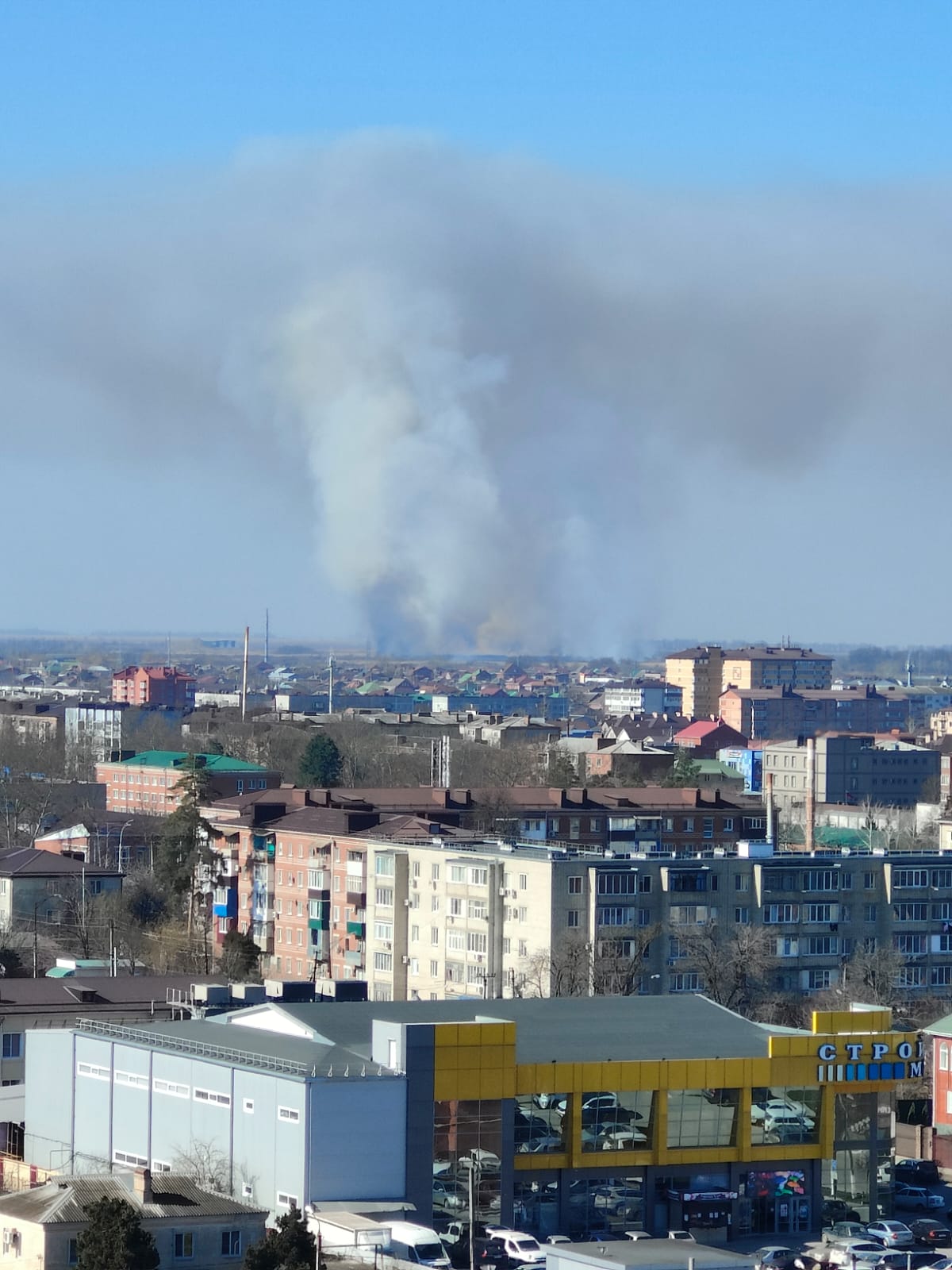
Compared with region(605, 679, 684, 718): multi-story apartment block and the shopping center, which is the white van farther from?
region(605, 679, 684, 718): multi-story apartment block

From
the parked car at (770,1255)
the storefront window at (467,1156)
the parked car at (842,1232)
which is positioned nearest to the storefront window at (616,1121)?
the storefront window at (467,1156)

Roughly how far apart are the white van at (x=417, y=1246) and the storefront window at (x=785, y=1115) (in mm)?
3844

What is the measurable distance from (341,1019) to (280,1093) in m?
1.97

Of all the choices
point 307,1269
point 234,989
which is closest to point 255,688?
point 234,989

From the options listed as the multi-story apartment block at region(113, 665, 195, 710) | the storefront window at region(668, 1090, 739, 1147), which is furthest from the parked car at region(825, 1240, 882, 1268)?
the multi-story apartment block at region(113, 665, 195, 710)

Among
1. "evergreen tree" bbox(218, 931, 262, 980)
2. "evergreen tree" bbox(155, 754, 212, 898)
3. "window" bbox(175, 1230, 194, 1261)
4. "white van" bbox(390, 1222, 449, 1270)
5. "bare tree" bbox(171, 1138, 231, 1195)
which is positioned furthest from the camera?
"evergreen tree" bbox(155, 754, 212, 898)

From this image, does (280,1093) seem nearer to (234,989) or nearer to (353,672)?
(234,989)

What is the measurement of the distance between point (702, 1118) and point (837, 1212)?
1491 mm

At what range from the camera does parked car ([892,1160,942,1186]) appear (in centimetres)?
2306

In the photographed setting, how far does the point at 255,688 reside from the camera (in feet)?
464

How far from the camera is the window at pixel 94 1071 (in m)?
20.7

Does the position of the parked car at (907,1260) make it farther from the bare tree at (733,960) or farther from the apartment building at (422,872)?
the apartment building at (422,872)

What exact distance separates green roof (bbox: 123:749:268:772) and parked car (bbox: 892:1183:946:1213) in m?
28.6

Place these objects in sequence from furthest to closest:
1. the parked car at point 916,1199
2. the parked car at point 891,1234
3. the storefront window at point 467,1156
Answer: the parked car at point 916,1199 < the parked car at point 891,1234 < the storefront window at point 467,1156
